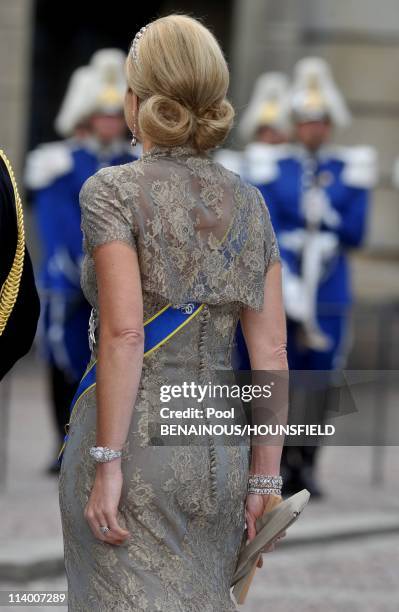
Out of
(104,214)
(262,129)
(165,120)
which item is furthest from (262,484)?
(262,129)

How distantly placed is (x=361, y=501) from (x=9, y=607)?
2802mm

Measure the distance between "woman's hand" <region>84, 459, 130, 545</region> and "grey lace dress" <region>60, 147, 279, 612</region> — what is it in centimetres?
3

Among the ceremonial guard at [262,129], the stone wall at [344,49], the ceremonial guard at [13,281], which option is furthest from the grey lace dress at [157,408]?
the stone wall at [344,49]

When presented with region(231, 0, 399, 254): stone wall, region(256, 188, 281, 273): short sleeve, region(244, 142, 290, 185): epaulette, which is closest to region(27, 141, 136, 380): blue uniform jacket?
region(244, 142, 290, 185): epaulette

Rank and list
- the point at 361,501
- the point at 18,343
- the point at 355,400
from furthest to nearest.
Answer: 1. the point at 361,501
2. the point at 355,400
3. the point at 18,343

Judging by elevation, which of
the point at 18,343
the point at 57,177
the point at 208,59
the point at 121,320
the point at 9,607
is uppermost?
the point at 208,59

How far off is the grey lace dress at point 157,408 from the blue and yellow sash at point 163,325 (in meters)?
0.01

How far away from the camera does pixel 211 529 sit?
352 centimetres

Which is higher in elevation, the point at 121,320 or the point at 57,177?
the point at 121,320

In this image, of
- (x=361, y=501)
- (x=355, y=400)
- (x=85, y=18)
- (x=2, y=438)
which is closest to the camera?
(x=355, y=400)

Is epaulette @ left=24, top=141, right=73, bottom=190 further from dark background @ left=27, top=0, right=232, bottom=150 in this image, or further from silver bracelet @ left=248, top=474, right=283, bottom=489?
dark background @ left=27, top=0, right=232, bottom=150

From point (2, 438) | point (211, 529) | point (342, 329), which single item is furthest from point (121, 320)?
point (2, 438)

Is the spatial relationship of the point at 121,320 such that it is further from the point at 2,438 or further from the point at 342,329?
the point at 2,438

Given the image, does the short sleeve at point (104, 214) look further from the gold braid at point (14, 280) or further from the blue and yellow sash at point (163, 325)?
the gold braid at point (14, 280)
